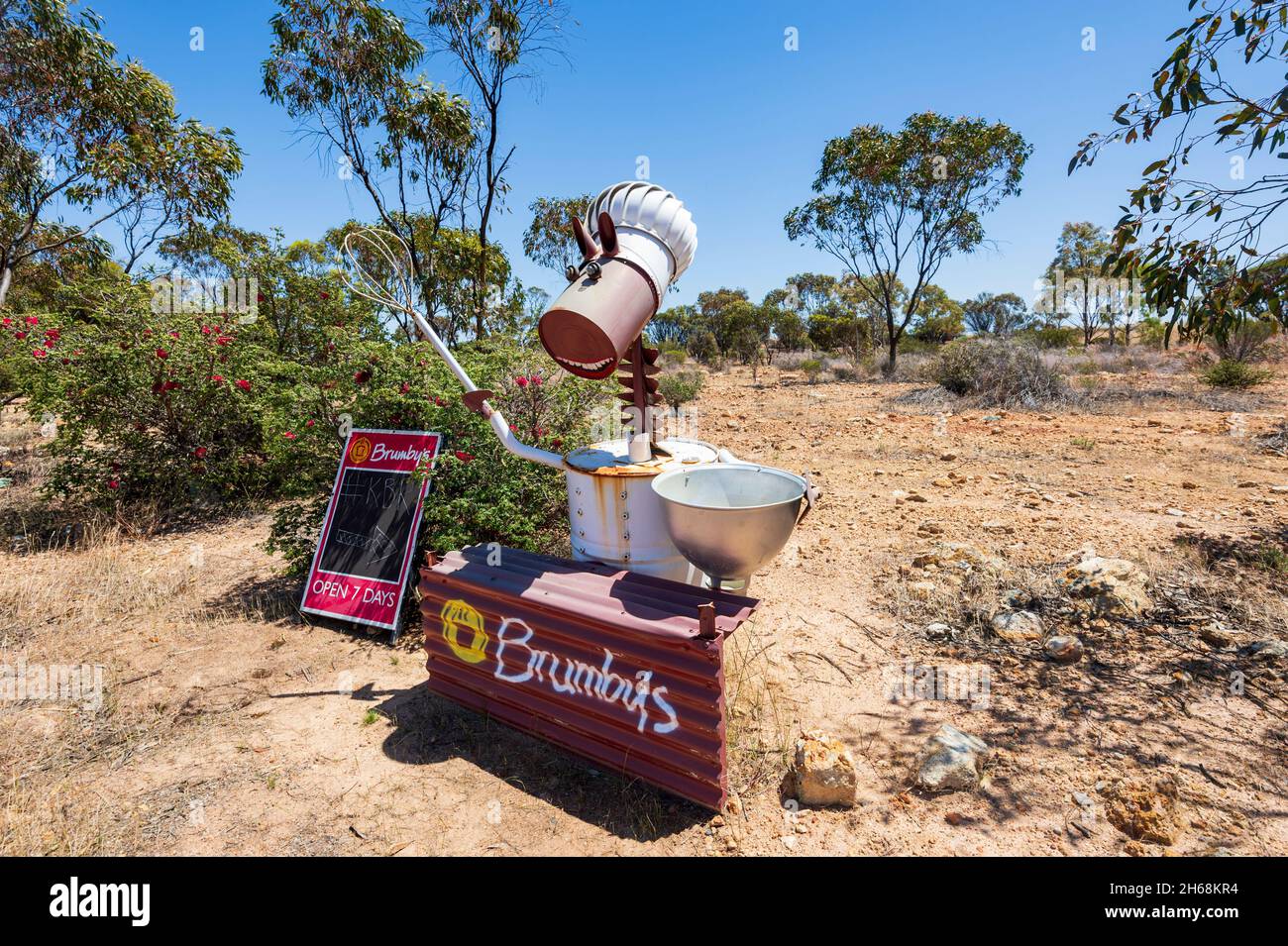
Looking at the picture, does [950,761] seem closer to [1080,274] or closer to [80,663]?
[80,663]

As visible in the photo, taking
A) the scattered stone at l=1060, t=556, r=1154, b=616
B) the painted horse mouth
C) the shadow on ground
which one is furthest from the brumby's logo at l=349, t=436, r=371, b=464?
the scattered stone at l=1060, t=556, r=1154, b=616

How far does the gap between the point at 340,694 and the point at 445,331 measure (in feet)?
24.2

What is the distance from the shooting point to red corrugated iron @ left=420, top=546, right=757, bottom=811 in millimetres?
2057

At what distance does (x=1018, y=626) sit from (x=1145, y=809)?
134 cm

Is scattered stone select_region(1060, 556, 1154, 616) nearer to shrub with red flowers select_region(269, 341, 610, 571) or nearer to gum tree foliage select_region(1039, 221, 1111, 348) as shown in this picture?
shrub with red flowers select_region(269, 341, 610, 571)

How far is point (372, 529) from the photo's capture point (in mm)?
3713

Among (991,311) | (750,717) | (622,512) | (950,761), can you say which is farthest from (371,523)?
(991,311)

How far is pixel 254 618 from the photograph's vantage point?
3779 mm

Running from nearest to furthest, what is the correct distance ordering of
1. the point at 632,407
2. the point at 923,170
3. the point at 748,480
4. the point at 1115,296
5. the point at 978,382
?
1. the point at 748,480
2. the point at 632,407
3. the point at 978,382
4. the point at 923,170
5. the point at 1115,296

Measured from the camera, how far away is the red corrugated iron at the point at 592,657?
6.75 ft

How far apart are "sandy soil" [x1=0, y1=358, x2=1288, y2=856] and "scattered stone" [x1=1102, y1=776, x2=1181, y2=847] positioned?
0.04 metres
